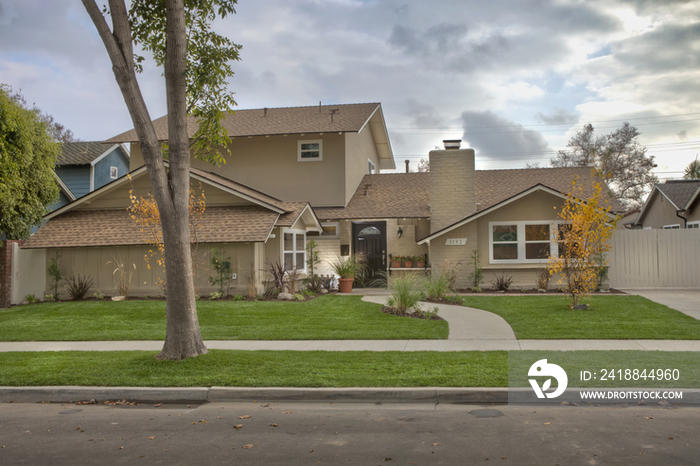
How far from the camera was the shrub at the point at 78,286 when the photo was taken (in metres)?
17.0

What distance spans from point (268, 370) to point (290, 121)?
16.2 m

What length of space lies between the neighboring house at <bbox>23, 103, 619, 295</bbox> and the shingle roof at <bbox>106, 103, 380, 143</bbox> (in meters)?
0.05

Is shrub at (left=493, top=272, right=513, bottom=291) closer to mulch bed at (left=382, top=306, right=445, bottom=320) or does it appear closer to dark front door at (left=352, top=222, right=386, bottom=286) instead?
dark front door at (left=352, top=222, right=386, bottom=286)

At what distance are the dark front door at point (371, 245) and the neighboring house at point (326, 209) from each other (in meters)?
0.04

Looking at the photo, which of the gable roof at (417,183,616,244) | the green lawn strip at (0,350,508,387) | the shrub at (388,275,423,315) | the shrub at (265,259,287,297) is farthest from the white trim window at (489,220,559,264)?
the green lawn strip at (0,350,508,387)

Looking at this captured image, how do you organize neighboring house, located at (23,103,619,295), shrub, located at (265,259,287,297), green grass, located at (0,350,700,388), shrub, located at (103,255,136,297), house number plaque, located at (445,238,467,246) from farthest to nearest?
house number plaque, located at (445,238,467,246) → neighboring house, located at (23,103,619,295) → shrub, located at (103,255,136,297) → shrub, located at (265,259,287,297) → green grass, located at (0,350,700,388)

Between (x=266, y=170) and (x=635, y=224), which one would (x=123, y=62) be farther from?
(x=635, y=224)

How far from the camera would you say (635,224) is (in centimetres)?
3281

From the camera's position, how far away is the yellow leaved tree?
1538 cm

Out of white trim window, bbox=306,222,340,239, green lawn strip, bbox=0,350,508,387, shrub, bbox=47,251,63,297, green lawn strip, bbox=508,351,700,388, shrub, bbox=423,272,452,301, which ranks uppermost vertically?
white trim window, bbox=306,222,340,239

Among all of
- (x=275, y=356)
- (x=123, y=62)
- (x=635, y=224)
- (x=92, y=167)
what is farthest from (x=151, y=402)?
A: (x=635, y=224)

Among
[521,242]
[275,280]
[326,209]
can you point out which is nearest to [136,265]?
[275,280]

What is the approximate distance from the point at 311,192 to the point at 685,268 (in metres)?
13.6

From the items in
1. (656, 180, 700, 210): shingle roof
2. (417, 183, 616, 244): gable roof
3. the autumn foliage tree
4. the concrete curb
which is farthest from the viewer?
(656, 180, 700, 210): shingle roof
